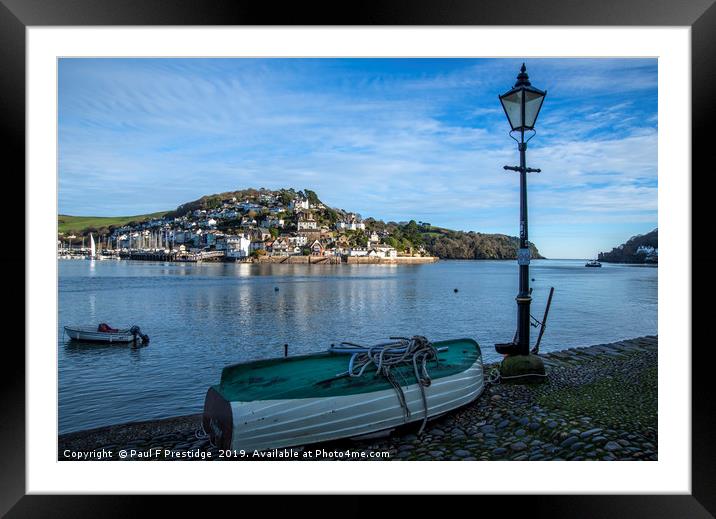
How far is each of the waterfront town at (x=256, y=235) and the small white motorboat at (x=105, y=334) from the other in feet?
107

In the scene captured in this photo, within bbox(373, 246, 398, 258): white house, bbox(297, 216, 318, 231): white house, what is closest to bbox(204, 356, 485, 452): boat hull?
bbox(297, 216, 318, 231): white house

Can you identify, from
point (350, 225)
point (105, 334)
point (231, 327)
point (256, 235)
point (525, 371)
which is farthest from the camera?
point (350, 225)

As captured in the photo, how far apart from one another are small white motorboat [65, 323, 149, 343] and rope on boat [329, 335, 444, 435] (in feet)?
36.0

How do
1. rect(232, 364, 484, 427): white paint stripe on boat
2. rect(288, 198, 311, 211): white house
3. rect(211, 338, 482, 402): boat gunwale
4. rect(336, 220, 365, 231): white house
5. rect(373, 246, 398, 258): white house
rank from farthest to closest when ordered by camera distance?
rect(373, 246, 398, 258): white house → rect(336, 220, 365, 231): white house → rect(288, 198, 311, 211): white house → rect(211, 338, 482, 402): boat gunwale → rect(232, 364, 484, 427): white paint stripe on boat

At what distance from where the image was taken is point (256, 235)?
7450cm

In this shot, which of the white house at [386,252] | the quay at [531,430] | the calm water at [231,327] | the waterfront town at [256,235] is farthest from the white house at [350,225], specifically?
the quay at [531,430]

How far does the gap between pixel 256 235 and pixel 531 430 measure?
2879 inches

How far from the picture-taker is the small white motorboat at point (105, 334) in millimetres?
13617

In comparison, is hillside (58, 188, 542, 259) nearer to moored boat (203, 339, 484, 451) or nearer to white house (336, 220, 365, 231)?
white house (336, 220, 365, 231)

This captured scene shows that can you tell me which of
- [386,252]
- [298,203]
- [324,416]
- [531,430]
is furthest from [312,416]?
[386,252]

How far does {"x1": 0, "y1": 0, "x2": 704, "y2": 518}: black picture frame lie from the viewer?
2.73 m

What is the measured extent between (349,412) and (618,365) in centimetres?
443
